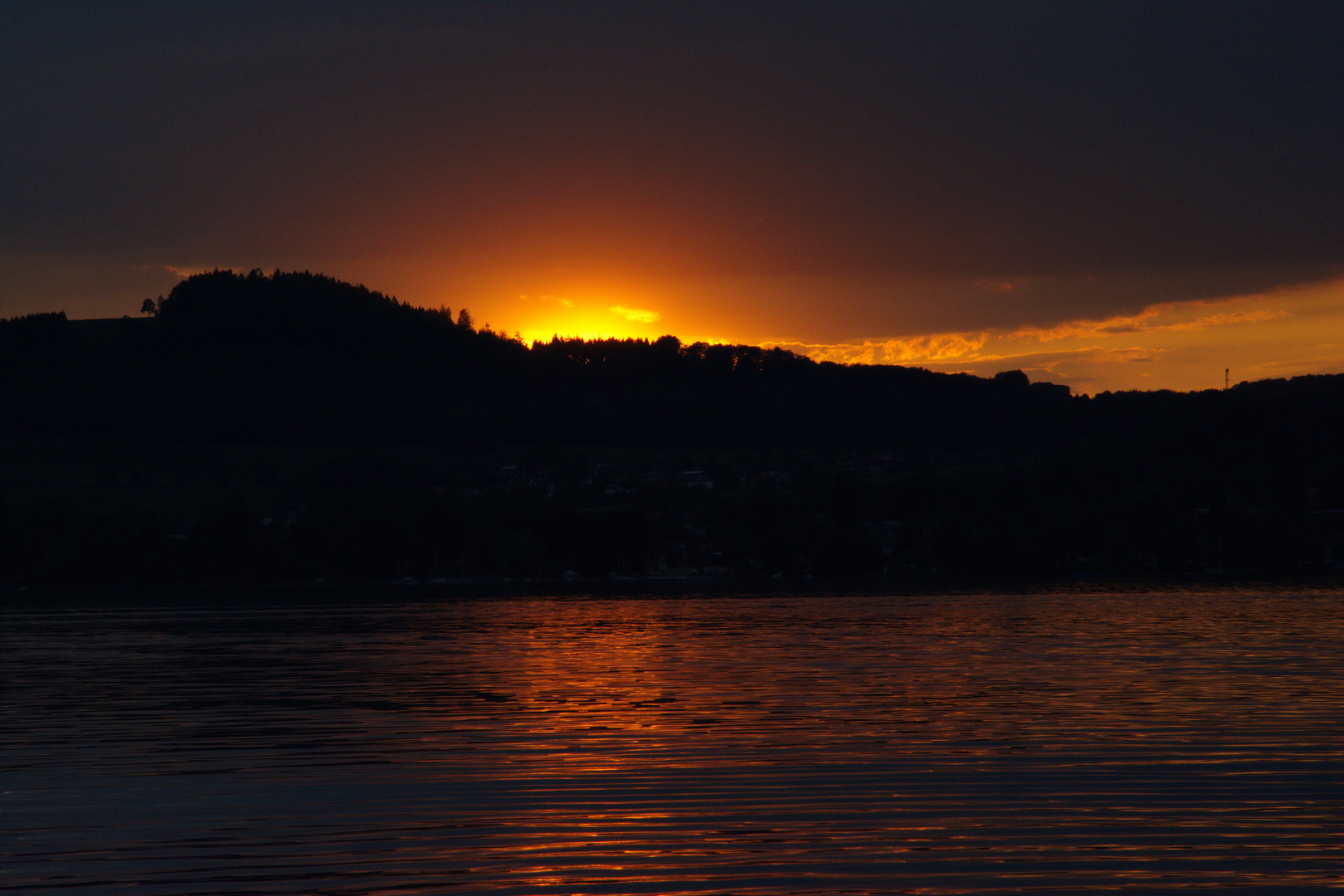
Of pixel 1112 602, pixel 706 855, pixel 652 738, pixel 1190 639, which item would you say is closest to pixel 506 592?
pixel 1112 602

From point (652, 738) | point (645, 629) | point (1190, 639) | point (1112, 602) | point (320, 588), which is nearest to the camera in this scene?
point (652, 738)

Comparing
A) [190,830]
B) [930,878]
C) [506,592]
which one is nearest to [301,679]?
[190,830]

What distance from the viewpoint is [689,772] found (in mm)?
22984

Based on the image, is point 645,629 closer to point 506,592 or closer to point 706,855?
point 706,855

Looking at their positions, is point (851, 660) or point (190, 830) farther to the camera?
point (851, 660)

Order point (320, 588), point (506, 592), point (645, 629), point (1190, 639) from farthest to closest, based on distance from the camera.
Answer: point (320, 588) → point (506, 592) → point (645, 629) → point (1190, 639)

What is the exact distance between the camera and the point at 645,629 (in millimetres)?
74688

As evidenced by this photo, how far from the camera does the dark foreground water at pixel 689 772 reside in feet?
52.0

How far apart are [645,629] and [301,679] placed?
31783 mm

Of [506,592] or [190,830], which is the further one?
[506,592]

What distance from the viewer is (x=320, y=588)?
188875 millimetres

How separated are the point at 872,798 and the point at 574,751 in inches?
306

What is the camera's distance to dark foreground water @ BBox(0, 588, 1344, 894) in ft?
52.0

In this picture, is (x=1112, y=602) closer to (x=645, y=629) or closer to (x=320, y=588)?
(x=645, y=629)
